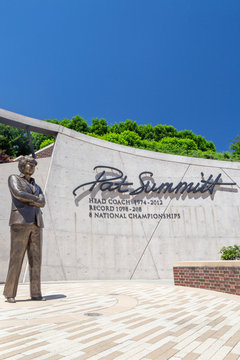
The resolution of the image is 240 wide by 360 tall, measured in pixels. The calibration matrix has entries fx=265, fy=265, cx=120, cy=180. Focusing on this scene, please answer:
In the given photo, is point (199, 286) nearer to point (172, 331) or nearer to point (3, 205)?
point (172, 331)

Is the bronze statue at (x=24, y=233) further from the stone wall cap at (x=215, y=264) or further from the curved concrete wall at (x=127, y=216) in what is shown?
the curved concrete wall at (x=127, y=216)

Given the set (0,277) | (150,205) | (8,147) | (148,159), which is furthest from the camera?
(8,147)

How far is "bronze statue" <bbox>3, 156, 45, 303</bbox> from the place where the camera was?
18.9 ft

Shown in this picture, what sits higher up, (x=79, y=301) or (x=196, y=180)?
(x=196, y=180)

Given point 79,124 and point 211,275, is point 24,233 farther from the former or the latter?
point 79,124

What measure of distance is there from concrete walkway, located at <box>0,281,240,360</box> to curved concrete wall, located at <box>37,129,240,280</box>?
656 cm

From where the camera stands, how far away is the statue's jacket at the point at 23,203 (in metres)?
5.91

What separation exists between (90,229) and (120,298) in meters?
6.87

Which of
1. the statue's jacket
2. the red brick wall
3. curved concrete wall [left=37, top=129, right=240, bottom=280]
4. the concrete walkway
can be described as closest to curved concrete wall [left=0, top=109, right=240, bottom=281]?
curved concrete wall [left=37, top=129, right=240, bottom=280]

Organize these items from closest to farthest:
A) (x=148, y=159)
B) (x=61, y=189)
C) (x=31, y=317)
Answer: (x=31, y=317)
(x=61, y=189)
(x=148, y=159)

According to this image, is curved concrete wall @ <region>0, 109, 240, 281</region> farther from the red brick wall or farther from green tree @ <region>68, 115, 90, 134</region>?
green tree @ <region>68, 115, 90, 134</region>

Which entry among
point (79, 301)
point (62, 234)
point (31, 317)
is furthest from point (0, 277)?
point (31, 317)

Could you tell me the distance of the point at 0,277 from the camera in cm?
1091

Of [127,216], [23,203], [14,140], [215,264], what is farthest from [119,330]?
[14,140]
